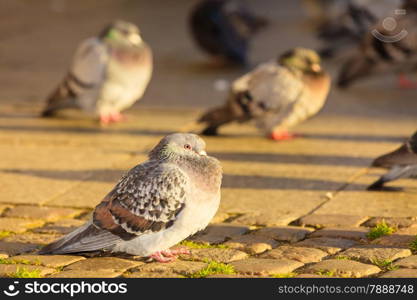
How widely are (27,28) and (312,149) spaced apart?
7.57 metres

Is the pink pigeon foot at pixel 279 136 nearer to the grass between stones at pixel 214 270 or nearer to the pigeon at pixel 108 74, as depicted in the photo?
the pigeon at pixel 108 74

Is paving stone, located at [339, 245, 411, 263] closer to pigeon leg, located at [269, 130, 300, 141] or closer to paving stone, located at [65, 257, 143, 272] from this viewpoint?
paving stone, located at [65, 257, 143, 272]

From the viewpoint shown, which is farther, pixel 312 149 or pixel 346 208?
pixel 312 149

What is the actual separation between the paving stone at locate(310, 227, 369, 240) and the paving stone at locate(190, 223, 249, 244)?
46 cm

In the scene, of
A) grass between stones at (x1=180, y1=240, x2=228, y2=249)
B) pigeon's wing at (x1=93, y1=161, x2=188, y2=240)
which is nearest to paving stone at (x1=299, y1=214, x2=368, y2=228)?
grass between stones at (x1=180, y1=240, x2=228, y2=249)

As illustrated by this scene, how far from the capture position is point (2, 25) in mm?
15719

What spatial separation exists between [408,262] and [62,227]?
2195 mm

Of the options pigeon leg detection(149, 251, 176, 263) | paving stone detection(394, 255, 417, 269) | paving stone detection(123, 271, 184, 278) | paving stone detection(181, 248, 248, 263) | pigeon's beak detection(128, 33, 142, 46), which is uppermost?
pigeon's beak detection(128, 33, 142, 46)

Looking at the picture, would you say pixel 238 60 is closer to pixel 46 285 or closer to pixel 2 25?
pixel 2 25

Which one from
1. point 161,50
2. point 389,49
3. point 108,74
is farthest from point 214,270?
point 161,50

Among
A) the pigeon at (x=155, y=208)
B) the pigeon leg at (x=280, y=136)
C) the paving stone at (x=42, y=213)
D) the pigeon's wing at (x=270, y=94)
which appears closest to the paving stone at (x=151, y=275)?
the pigeon at (x=155, y=208)

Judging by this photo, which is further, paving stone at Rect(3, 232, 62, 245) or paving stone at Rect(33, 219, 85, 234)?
paving stone at Rect(33, 219, 85, 234)

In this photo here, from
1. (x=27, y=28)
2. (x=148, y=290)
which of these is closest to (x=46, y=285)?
(x=148, y=290)

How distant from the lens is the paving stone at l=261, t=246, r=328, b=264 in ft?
18.8
